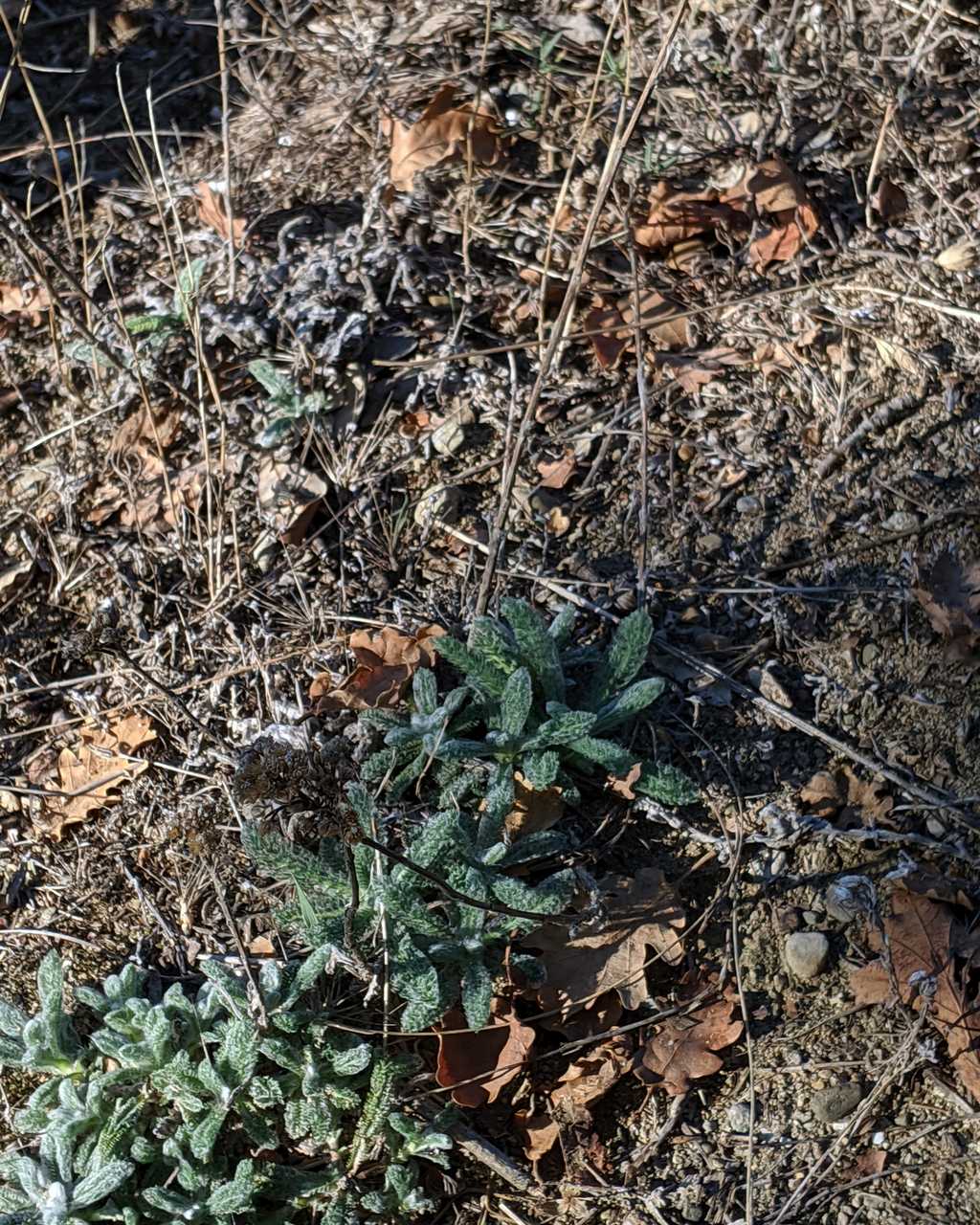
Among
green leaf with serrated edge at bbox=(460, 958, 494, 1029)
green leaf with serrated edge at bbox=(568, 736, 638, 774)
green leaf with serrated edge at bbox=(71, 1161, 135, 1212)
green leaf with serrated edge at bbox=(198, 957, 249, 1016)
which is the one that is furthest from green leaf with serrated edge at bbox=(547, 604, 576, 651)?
green leaf with serrated edge at bbox=(71, 1161, 135, 1212)

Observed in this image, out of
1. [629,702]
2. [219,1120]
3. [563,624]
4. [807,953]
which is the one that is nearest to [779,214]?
[563,624]

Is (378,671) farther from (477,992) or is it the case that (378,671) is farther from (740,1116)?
(740,1116)

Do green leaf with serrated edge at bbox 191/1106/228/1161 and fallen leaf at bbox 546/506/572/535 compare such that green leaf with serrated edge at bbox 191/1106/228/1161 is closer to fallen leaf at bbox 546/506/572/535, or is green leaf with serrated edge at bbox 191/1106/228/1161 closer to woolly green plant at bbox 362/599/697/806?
woolly green plant at bbox 362/599/697/806

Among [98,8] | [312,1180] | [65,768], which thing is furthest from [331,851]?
[98,8]

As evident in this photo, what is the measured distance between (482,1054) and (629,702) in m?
0.77

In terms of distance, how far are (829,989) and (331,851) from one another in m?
1.05

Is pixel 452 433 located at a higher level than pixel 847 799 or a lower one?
higher

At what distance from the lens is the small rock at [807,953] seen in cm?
232

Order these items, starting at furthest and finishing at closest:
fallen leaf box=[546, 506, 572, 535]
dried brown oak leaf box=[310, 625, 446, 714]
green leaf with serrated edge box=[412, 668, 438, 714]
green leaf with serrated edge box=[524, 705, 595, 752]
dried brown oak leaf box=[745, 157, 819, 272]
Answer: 1. dried brown oak leaf box=[745, 157, 819, 272]
2. fallen leaf box=[546, 506, 572, 535]
3. dried brown oak leaf box=[310, 625, 446, 714]
4. green leaf with serrated edge box=[412, 668, 438, 714]
5. green leaf with serrated edge box=[524, 705, 595, 752]

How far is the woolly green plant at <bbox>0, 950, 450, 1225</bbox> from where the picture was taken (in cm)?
218

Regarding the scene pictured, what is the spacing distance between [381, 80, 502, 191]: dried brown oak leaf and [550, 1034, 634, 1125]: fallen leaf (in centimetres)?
229

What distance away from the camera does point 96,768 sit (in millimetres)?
2715

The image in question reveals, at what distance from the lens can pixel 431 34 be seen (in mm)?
3418

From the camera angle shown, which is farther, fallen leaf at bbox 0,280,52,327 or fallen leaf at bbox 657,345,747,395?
fallen leaf at bbox 0,280,52,327
